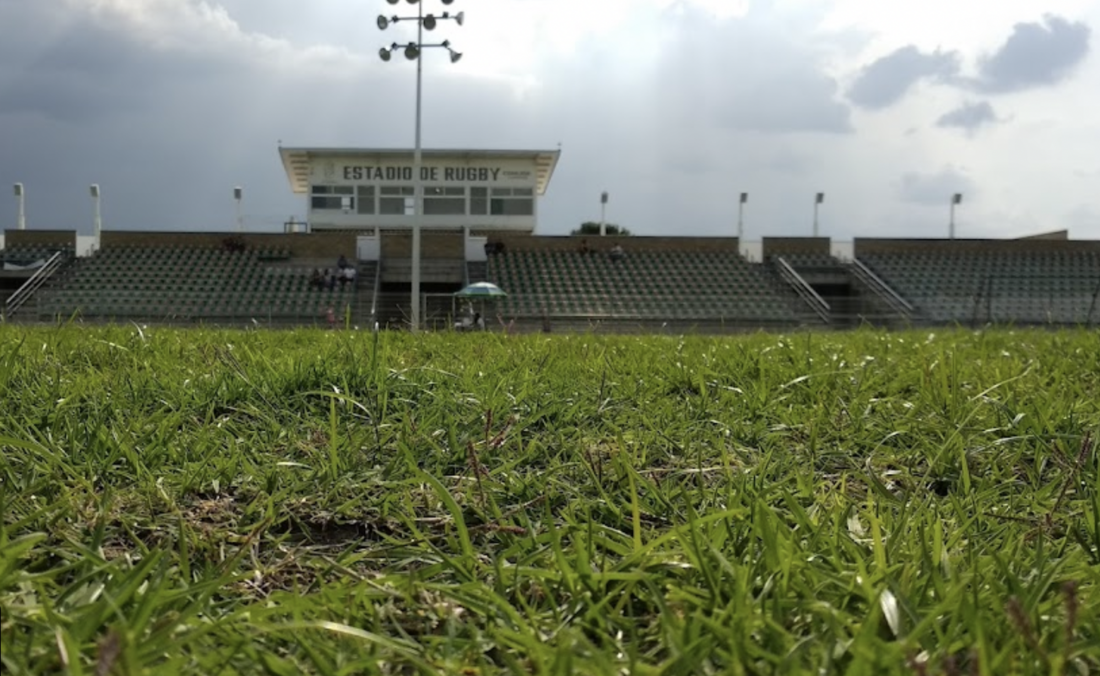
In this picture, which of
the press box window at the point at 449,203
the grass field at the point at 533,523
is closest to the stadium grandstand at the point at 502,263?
the press box window at the point at 449,203

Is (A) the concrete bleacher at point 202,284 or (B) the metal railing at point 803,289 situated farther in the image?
(B) the metal railing at point 803,289

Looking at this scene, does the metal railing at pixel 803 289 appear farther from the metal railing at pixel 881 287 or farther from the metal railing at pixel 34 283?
the metal railing at pixel 34 283

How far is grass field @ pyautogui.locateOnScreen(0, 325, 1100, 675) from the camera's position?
1.04 meters

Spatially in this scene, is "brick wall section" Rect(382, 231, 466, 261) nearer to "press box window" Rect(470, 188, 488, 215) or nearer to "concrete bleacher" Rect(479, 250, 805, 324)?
"press box window" Rect(470, 188, 488, 215)

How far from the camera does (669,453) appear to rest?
6.80 ft

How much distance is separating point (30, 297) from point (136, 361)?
3284cm

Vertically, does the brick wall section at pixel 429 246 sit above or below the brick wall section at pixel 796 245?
below

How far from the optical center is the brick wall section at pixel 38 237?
36781 mm

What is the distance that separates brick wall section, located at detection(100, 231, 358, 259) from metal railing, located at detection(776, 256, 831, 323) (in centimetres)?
2009

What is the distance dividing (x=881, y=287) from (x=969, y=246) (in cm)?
959

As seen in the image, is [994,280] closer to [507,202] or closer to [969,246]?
[969,246]

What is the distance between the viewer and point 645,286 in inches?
1337

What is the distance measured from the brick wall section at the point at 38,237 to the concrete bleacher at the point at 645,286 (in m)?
20.4

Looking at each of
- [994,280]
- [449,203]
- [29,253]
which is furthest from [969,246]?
[29,253]
